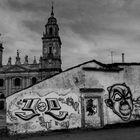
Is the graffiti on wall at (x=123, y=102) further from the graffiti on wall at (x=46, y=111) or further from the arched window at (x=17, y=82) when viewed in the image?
the arched window at (x=17, y=82)

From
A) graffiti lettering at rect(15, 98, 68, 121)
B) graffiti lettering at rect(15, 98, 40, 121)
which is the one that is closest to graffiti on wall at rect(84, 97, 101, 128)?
graffiti lettering at rect(15, 98, 68, 121)

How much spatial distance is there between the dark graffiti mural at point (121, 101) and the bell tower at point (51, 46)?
3051 centimetres

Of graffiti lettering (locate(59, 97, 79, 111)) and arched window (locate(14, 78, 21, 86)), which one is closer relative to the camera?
graffiti lettering (locate(59, 97, 79, 111))

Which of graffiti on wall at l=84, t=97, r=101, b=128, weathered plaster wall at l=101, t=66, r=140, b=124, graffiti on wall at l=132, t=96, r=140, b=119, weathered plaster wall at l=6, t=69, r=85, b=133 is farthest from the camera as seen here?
graffiti on wall at l=132, t=96, r=140, b=119

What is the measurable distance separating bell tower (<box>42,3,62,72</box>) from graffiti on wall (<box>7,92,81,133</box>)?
102 ft

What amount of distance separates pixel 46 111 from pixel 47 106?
0.28m

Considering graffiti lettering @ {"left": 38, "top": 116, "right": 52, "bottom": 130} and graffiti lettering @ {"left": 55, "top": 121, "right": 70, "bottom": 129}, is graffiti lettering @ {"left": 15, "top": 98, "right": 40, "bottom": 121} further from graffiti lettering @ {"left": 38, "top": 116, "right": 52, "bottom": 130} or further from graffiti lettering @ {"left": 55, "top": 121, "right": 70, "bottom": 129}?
graffiti lettering @ {"left": 55, "top": 121, "right": 70, "bottom": 129}

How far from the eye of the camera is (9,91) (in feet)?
139

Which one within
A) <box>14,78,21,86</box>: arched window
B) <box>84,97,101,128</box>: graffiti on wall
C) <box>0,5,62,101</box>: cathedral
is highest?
<box>0,5,62,101</box>: cathedral

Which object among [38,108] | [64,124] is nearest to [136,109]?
[64,124]

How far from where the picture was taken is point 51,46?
4225cm

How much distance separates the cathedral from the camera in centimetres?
4181

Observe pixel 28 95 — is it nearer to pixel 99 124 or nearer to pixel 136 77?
pixel 99 124

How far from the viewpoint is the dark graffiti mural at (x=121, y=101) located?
11.3 meters
